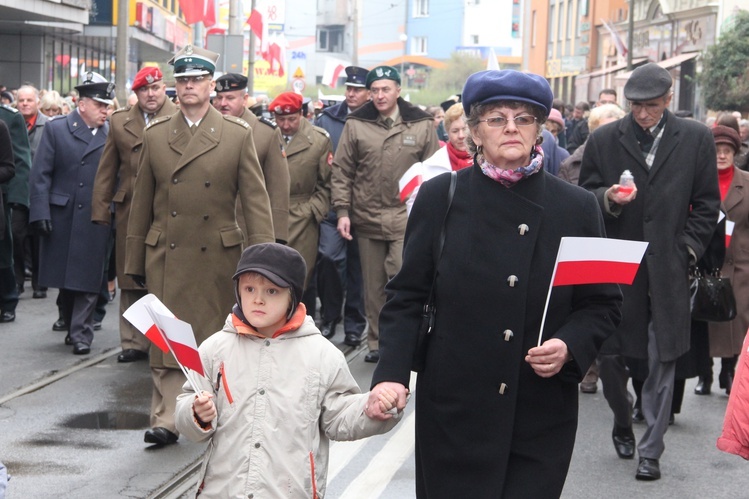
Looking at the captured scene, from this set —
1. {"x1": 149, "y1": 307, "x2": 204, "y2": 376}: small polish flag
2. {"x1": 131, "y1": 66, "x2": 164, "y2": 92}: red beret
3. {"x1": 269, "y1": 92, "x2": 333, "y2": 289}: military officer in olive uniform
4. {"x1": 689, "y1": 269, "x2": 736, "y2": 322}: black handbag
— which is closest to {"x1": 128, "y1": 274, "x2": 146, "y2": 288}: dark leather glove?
{"x1": 131, "y1": 66, "x2": 164, "y2": 92}: red beret

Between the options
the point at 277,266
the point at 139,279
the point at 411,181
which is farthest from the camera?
the point at 411,181

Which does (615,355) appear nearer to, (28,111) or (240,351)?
(240,351)

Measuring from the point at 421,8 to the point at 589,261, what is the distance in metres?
119

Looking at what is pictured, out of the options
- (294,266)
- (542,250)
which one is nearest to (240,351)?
(294,266)

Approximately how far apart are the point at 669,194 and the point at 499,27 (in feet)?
373

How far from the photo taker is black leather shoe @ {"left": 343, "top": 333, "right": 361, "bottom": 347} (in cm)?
1140

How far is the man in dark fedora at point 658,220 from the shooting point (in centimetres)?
705

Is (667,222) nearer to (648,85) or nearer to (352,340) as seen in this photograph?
(648,85)

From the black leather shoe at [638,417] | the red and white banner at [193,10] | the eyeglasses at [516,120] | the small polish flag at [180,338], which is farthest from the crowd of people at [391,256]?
the red and white banner at [193,10]

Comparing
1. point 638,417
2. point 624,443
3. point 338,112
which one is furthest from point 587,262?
point 338,112

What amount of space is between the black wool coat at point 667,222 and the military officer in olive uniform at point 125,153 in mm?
3890

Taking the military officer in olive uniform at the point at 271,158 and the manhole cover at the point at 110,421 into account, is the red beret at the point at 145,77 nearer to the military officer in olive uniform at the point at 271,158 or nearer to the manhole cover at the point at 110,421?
the military officer in olive uniform at the point at 271,158

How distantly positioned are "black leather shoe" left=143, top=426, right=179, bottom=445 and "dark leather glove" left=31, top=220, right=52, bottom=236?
3809 mm

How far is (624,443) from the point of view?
25.0ft
